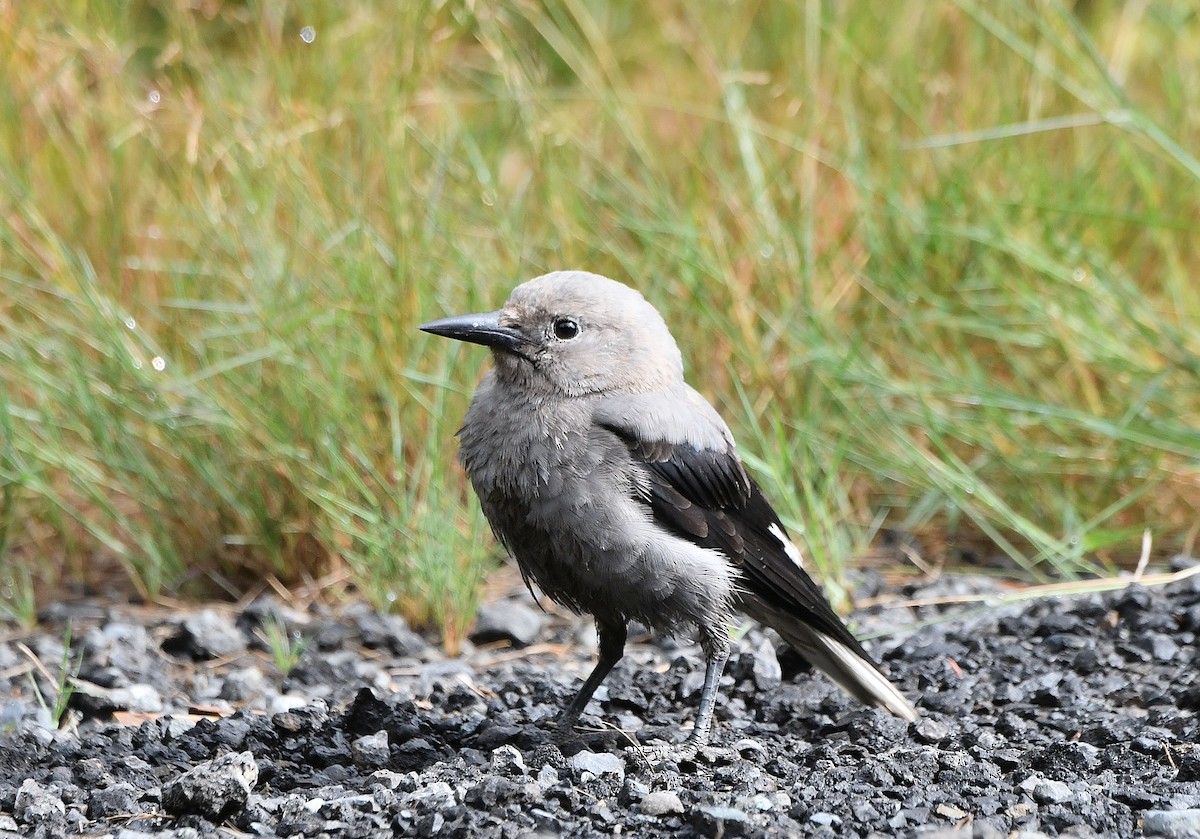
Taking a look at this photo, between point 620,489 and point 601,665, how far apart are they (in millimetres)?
526

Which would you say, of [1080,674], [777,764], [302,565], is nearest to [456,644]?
[302,565]

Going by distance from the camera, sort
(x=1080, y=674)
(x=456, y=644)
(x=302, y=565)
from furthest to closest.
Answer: (x=302, y=565) → (x=456, y=644) → (x=1080, y=674)

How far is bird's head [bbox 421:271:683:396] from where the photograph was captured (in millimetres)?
3676

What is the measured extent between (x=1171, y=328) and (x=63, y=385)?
3.64m

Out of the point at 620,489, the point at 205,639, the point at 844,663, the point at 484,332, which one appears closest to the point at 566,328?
the point at 484,332

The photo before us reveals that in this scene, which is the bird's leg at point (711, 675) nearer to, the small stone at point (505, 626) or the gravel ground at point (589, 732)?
the gravel ground at point (589, 732)

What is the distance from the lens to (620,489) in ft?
11.6

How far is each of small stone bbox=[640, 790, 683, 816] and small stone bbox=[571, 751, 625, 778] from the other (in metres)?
0.24

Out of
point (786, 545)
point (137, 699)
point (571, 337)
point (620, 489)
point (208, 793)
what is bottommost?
point (137, 699)

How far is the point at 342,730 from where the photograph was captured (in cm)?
355

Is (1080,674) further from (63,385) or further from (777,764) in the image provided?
(63,385)

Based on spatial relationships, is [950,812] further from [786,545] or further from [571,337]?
[571,337]

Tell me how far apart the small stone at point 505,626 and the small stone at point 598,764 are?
1314 mm

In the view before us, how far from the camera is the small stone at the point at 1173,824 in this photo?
8.75 ft
